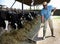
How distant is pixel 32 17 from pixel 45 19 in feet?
16.2

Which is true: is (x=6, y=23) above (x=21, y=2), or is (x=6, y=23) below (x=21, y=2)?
below

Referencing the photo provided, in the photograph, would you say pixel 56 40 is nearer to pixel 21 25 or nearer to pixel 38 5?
pixel 21 25

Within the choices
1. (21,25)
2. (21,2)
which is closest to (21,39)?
(21,25)

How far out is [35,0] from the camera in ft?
41.1

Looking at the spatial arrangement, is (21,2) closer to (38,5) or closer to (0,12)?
(38,5)

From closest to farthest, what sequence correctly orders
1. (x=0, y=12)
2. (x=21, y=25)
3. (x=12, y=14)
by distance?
1. (x=0, y=12)
2. (x=12, y=14)
3. (x=21, y=25)

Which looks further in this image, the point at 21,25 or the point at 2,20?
the point at 21,25

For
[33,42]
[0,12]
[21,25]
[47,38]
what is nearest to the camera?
[33,42]

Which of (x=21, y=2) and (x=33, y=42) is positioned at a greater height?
(x=21, y=2)

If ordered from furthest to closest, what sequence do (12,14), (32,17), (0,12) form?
1. (32,17)
2. (12,14)
3. (0,12)

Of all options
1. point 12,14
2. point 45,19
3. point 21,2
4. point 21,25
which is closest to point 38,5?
point 21,2

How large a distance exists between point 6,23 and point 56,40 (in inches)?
106

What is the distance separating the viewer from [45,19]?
612cm

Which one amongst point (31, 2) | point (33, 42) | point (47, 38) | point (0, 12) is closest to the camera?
point (33, 42)
